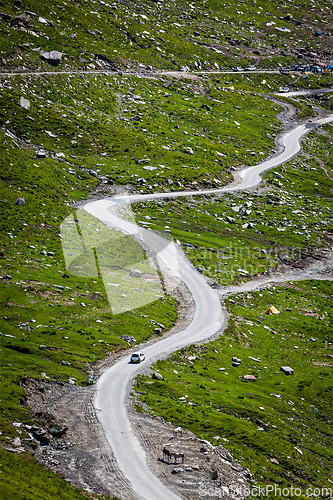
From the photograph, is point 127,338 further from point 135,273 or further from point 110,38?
point 110,38

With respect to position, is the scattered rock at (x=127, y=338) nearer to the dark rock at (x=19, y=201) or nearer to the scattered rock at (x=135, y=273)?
the scattered rock at (x=135, y=273)

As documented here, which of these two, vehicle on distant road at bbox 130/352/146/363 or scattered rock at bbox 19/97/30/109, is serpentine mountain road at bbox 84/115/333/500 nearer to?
vehicle on distant road at bbox 130/352/146/363

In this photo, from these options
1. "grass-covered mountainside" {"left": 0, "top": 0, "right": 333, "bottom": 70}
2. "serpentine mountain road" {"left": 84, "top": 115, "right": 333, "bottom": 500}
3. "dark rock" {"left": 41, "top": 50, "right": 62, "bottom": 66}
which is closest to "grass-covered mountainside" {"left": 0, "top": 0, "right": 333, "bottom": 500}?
"grass-covered mountainside" {"left": 0, "top": 0, "right": 333, "bottom": 70}

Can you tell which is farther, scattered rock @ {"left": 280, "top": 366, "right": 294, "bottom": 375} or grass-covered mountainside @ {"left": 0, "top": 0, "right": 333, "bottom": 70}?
grass-covered mountainside @ {"left": 0, "top": 0, "right": 333, "bottom": 70}

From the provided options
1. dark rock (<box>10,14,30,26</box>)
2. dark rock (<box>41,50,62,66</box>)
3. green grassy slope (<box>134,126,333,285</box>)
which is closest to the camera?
green grassy slope (<box>134,126,333,285</box>)

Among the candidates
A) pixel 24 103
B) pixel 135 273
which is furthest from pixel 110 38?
pixel 135 273

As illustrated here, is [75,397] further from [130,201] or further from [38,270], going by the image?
[130,201]

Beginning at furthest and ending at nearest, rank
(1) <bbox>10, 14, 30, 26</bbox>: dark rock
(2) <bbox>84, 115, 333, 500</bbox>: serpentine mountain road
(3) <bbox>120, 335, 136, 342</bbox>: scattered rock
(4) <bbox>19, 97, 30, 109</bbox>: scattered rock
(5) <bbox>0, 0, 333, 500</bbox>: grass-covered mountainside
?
(1) <bbox>10, 14, 30, 26</bbox>: dark rock, (4) <bbox>19, 97, 30, 109</bbox>: scattered rock, (3) <bbox>120, 335, 136, 342</bbox>: scattered rock, (5) <bbox>0, 0, 333, 500</bbox>: grass-covered mountainside, (2) <bbox>84, 115, 333, 500</bbox>: serpentine mountain road
